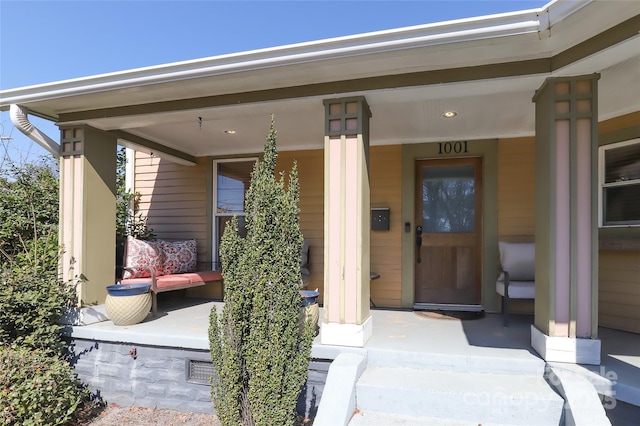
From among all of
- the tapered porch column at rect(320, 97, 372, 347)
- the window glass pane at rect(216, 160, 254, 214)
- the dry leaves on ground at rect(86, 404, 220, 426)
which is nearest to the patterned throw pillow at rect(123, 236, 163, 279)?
the window glass pane at rect(216, 160, 254, 214)

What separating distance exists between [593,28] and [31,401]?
469 cm

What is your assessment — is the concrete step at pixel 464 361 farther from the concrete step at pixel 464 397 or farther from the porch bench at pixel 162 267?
the porch bench at pixel 162 267

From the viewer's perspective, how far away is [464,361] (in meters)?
2.60

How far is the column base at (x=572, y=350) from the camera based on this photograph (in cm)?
244

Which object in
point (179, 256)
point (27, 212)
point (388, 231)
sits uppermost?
point (27, 212)

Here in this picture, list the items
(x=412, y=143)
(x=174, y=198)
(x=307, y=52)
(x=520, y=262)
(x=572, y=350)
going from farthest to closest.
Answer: (x=174, y=198)
(x=412, y=143)
(x=520, y=262)
(x=307, y=52)
(x=572, y=350)

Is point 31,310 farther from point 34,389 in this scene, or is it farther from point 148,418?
point 148,418

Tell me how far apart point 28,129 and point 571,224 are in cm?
495

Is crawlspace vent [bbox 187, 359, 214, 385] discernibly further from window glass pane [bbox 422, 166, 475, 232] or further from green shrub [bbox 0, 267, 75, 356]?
window glass pane [bbox 422, 166, 475, 232]

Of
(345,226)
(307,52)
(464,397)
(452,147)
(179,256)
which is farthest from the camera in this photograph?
(179,256)

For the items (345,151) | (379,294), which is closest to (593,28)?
(345,151)

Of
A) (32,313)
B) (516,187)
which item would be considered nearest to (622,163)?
(516,187)

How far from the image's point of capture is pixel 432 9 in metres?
5.00

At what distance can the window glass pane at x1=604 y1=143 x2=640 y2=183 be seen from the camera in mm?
3445
